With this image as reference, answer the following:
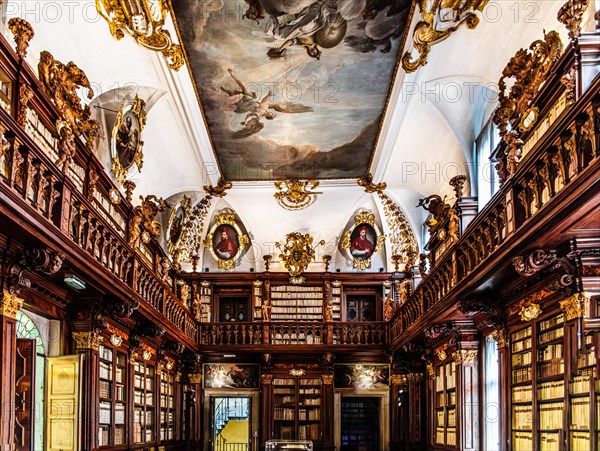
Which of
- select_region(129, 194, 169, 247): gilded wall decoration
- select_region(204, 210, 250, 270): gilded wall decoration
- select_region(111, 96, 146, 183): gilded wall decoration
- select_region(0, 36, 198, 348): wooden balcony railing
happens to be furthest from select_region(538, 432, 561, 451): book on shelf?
select_region(204, 210, 250, 270): gilded wall decoration

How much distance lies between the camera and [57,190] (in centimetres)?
834

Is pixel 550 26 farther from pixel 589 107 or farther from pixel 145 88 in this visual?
pixel 145 88

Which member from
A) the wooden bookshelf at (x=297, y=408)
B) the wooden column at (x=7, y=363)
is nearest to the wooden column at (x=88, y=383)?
the wooden column at (x=7, y=363)

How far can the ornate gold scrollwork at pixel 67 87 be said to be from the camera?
9695 mm

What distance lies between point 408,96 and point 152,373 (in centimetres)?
755

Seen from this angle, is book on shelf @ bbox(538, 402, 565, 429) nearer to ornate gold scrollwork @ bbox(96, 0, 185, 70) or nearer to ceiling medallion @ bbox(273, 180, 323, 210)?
ornate gold scrollwork @ bbox(96, 0, 185, 70)

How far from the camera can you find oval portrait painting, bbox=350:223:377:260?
20.8 m

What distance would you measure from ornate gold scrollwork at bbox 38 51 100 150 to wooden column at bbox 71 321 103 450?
2783 millimetres

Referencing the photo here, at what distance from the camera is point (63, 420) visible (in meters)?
10.5

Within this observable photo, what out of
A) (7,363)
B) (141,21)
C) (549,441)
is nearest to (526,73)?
(549,441)

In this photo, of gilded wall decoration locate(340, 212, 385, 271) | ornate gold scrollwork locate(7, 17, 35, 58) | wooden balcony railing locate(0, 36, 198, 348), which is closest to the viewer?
wooden balcony railing locate(0, 36, 198, 348)

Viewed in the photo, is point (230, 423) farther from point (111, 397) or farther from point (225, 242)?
point (111, 397)

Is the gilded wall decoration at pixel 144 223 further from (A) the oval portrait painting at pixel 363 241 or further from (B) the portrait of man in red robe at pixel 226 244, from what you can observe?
(A) the oval portrait painting at pixel 363 241

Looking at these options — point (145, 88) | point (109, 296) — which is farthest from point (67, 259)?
point (145, 88)
